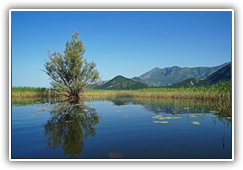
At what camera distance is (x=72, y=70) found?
95.7 feet

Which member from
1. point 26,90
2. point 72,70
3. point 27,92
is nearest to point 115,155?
point 72,70

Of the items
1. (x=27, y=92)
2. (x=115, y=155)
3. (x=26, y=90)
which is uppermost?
(x=26, y=90)

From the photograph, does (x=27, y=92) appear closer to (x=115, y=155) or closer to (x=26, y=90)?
(x=26, y=90)

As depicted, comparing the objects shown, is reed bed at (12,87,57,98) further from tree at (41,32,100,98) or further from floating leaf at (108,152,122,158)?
floating leaf at (108,152,122,158)

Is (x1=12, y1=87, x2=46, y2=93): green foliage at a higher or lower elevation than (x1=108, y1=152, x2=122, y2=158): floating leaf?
higher

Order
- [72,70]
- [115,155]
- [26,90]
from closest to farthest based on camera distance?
[115,155]
[72,70]
[26,90]

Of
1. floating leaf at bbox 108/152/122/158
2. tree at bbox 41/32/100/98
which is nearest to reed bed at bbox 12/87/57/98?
tree at bbox 41/32/100/98

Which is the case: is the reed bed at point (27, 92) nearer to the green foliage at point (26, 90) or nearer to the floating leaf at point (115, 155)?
the green foliage at point (26, 90)

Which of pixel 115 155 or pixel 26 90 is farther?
pixel 26 90

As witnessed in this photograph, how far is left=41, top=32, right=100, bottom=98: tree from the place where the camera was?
28484 millimetres

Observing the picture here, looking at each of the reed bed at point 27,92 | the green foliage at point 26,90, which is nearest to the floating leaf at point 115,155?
the reed bed at point 27,92
